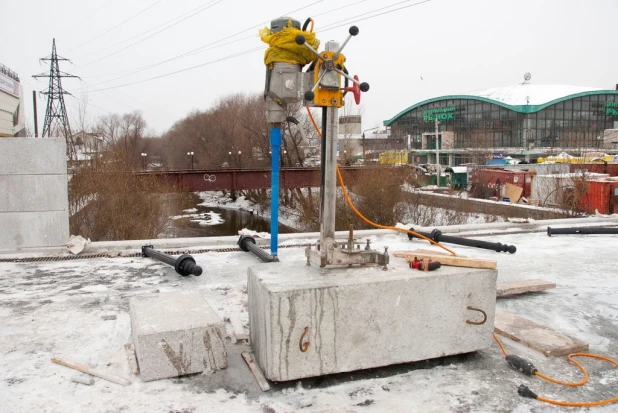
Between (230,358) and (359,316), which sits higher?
(359,316)

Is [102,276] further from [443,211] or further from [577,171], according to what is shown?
[577,171]

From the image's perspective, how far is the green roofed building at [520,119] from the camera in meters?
63.3

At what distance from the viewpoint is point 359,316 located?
3275mm

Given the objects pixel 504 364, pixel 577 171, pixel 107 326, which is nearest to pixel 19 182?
pixel 107 326

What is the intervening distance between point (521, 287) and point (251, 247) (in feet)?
11.3

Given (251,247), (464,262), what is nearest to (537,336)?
(464,262)

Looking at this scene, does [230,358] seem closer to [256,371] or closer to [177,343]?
[256,371]

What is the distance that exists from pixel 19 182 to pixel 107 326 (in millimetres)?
3385

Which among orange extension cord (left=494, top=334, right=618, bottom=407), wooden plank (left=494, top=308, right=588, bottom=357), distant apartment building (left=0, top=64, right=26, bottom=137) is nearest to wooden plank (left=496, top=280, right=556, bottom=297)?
wooden plank (left=494, top=308, right=588, bottom=357)

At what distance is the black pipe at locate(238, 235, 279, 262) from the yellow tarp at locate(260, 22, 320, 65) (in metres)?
2.42

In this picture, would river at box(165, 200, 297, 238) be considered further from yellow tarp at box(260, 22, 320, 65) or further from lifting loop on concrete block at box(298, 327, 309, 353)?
lifting loop on concrete block at box(298, 327, 309, 353)

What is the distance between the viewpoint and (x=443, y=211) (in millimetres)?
25406

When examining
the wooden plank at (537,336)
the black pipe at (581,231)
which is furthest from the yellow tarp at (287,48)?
the black pipe at (581,231)

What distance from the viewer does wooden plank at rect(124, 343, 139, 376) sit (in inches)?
131
